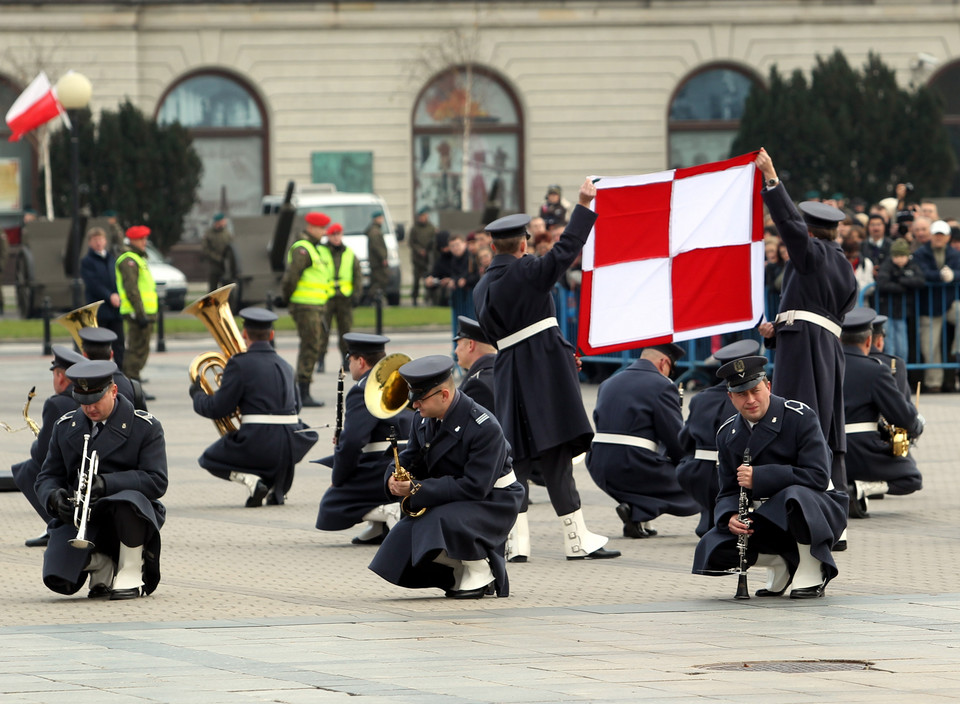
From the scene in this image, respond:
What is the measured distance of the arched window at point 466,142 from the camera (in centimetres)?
4481

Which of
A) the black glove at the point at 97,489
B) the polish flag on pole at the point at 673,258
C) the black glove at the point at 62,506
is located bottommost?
the black glove at the point at 62,506

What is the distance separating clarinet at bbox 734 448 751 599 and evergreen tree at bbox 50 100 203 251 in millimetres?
32547

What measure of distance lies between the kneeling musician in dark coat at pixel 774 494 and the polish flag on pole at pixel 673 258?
6.67ft

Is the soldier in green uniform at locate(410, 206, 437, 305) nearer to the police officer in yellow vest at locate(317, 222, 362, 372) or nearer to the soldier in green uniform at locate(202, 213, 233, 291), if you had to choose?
the soldier in green uniform at locate(202, 213, 233, 291)

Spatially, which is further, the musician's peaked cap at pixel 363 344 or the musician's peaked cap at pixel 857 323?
the musician's peaked cap at pixel 857 323

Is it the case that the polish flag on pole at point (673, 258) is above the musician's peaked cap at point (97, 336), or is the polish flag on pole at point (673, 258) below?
above

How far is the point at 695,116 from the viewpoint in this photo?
45.6 meters

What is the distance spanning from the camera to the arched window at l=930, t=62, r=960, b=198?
4525cm

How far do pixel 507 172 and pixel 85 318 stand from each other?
32.4m

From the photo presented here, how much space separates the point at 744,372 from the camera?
27.7ft

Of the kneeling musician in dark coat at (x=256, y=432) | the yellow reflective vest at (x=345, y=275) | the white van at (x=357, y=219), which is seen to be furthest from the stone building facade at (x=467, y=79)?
the kneeling musician in dark coat at (x=256, y=432)

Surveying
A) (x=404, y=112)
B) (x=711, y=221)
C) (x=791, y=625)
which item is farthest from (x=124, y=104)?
(x=791, y=625)

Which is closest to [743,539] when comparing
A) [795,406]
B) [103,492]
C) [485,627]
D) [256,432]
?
[795,406]

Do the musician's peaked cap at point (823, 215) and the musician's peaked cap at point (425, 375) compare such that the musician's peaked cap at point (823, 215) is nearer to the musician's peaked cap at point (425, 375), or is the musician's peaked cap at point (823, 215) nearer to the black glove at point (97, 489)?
the musician's peaked cap at point (425, 375)
